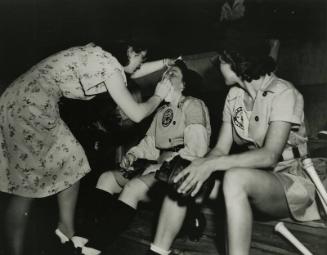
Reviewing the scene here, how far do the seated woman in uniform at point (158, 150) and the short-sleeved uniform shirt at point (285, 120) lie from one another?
355 mm

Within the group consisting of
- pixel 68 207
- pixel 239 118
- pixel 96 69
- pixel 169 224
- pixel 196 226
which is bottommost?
pixel 196 226

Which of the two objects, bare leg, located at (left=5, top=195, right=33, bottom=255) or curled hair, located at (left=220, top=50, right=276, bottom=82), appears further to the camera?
bare leg, located at (left=5, top=195, right=33, bottom=255)

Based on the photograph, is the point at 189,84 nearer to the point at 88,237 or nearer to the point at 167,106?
the point at 167,106

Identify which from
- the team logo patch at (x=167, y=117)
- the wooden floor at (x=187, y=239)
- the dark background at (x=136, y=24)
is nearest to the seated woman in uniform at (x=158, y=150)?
the team logo patch at (x=167, y=117)

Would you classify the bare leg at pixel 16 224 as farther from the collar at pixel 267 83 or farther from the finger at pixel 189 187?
the collar at pixel 267 83

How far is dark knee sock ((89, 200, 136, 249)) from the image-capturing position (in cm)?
185

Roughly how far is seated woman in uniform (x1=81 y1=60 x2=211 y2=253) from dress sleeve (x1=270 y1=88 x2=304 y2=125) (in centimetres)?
62

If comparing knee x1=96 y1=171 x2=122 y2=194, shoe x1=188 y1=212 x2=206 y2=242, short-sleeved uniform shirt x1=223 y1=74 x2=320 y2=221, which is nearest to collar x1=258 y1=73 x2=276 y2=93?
short-sleeved uniform shirt x1=223 y1=74 x2=320 y2=221

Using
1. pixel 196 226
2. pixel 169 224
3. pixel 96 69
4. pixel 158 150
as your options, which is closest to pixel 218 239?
pixel 196 226

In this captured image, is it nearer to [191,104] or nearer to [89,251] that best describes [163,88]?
[191,104]

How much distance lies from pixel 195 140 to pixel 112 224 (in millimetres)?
691

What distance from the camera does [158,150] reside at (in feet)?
7.80

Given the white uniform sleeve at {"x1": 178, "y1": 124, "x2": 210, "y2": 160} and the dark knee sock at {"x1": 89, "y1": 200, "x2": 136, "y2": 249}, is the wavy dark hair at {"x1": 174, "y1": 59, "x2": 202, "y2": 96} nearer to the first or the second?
the white uniform sleeve at {"x1": 178, "y1": 124, "x2": 210, "y2": 160}

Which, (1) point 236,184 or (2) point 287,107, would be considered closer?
(1) point 236,184
